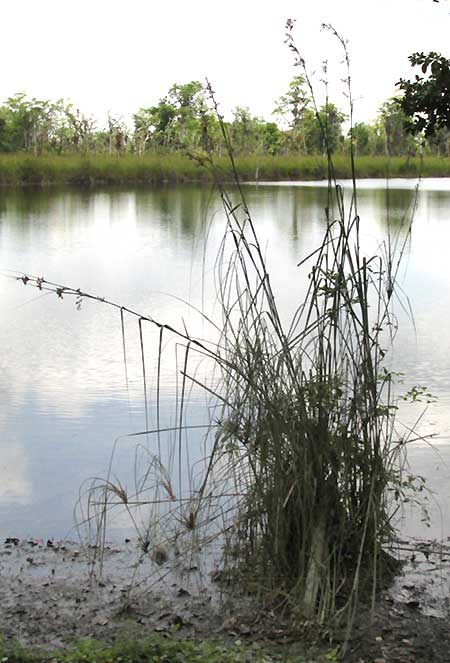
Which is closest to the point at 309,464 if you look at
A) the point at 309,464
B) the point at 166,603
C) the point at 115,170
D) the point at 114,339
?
the point at 309,464

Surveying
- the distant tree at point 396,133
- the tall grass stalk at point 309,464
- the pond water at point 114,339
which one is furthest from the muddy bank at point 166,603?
the distant tree at point 396,133

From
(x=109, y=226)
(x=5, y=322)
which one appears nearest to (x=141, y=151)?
(x=109, y=226)

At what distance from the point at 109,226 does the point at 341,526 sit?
35.2 feet

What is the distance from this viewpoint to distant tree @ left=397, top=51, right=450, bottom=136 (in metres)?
2.25

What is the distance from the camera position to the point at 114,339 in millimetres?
5625

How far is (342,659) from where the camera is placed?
6.41ft

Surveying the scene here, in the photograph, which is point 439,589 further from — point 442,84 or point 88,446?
point 88,446

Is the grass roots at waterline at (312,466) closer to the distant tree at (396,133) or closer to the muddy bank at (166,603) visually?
the muddy bank at (166,603)

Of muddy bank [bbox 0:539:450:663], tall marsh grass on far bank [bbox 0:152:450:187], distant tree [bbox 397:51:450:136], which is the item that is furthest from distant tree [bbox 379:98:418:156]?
tall marsh grass on far bank [bbox 0:152:450:187]

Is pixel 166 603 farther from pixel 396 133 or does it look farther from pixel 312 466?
pixel 396 133

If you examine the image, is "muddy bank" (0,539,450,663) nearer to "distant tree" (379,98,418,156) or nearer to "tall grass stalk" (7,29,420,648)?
"tall grass stalk" (7,29,420,648)

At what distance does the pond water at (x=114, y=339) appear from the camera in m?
3.34

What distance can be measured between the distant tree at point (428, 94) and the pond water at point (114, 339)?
0.22m

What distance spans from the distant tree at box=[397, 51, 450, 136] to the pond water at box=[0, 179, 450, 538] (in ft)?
0.71
